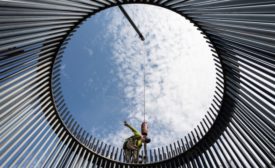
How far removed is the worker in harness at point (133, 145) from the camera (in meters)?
8.05

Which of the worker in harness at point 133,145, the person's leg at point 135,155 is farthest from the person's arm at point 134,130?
the person's leg at point 135,155

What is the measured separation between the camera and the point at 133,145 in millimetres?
8414

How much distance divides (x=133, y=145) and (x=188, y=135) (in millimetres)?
1831

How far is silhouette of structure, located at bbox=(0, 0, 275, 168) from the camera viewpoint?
4.50 meters

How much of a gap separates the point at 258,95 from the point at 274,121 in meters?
0.85

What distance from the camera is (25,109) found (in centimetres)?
622

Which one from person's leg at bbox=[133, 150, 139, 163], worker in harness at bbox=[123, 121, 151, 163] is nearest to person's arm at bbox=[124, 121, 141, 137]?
worker in harness at bbox=[123, 121, 151, 163]

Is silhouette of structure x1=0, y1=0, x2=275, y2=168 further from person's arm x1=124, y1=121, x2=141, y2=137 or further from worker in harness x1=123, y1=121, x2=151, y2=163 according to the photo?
person's arm x1=124, y1=121, x2=141, y2=137

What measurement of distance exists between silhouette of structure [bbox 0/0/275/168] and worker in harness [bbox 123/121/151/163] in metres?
0.30

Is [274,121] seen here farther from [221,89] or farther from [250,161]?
[221,89]

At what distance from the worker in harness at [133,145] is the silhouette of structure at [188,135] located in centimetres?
30

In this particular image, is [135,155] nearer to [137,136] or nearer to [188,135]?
[137,136]

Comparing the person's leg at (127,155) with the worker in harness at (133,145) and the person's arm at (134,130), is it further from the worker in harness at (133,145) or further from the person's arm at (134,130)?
the person's arm at (134,130)

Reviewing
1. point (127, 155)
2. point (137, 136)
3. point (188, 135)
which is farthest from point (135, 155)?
point (188, 135)
